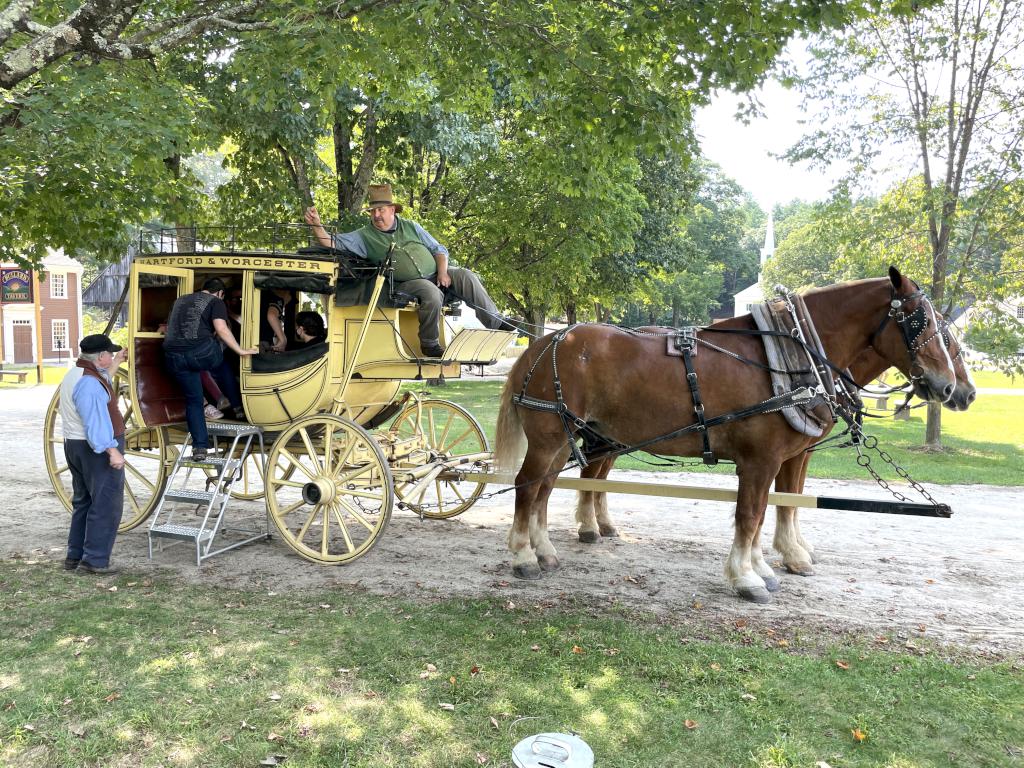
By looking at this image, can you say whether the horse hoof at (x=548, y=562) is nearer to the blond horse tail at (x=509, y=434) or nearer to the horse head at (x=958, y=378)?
the blond horse tail at (x=509, y=434)

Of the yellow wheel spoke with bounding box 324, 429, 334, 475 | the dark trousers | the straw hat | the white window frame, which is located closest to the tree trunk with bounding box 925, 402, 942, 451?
the straw hat

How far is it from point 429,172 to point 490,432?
286 inches

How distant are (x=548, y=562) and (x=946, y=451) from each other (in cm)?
1011

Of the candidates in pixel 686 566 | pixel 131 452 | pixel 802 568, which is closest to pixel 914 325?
pixel 802 568

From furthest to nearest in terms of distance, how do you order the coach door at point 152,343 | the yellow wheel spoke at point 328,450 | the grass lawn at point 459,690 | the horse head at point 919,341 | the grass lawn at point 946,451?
the grass lawn at point 946,451
the coach door at point 152,343
the yellow wheel spoke at point 328,450
the horse head at point 919,341
the grass lawn at point 459,690

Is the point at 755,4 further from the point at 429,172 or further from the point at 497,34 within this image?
the point at 429,172

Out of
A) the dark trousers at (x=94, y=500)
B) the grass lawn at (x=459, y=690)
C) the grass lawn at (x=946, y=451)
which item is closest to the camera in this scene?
the grass lawn at (x=459, y=690)

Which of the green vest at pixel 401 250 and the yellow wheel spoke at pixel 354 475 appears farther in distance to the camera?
the green vest at pixel 401 250

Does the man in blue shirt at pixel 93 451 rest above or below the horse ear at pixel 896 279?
below

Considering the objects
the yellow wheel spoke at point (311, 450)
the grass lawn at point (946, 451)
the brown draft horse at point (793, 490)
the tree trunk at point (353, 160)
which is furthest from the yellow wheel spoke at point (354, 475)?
the tree trunk at point (353, 160)

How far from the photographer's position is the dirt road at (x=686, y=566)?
5.09m

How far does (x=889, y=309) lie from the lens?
5.14 meters

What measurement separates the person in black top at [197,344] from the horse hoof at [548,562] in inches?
118

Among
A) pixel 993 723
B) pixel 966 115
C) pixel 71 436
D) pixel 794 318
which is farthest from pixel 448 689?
pixel 966 115
